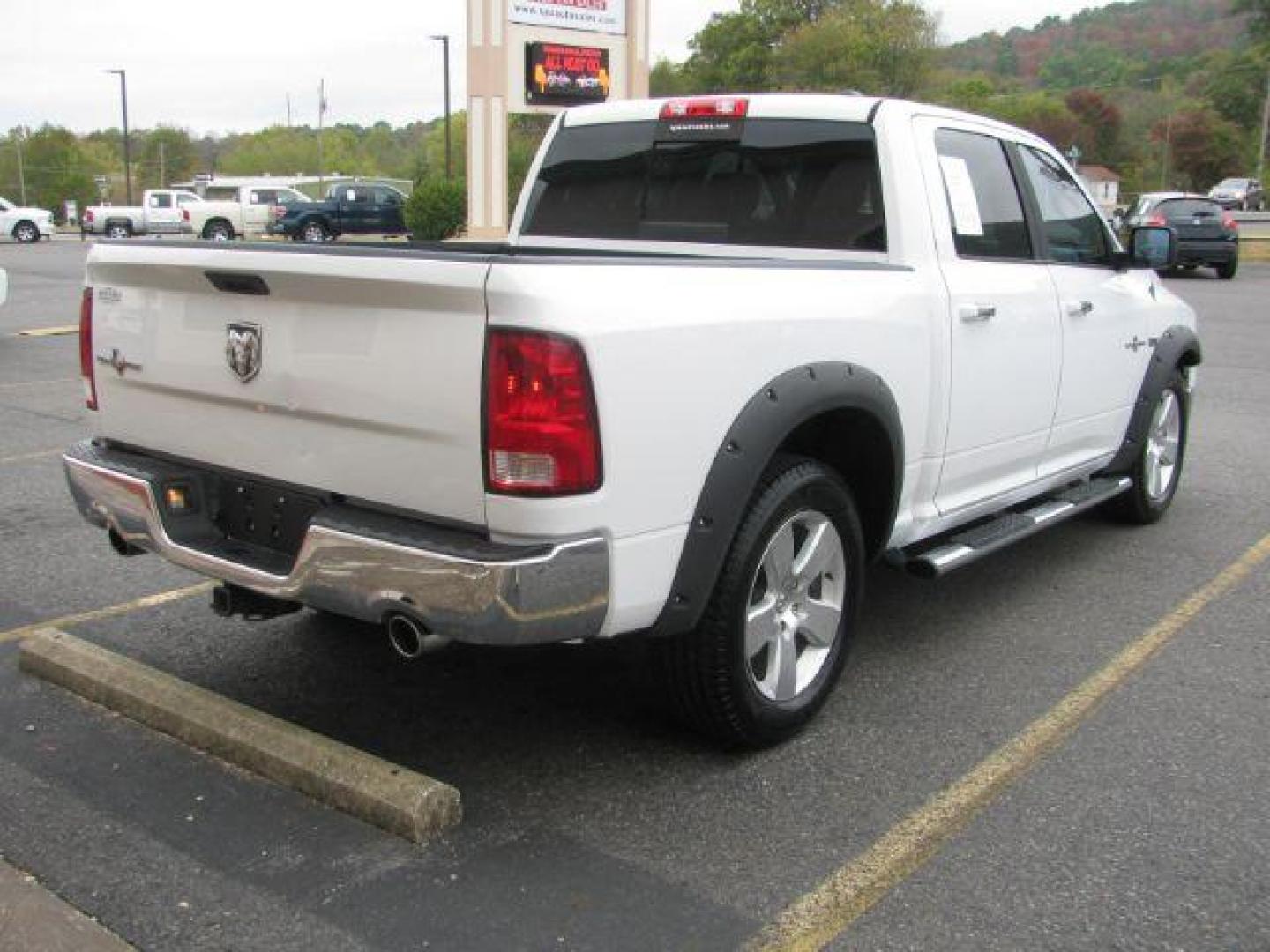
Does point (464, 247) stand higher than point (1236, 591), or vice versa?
point (464, 247)

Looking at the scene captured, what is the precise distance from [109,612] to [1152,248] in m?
4.70

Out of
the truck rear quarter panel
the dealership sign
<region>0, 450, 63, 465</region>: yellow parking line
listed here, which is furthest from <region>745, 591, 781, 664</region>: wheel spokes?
the dealership sign

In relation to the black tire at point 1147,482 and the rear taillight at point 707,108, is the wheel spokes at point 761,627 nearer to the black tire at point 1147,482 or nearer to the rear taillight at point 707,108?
the rear taillight at point 707,108

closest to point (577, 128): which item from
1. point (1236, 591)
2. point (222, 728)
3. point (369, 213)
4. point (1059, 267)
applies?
point (1059, 267)

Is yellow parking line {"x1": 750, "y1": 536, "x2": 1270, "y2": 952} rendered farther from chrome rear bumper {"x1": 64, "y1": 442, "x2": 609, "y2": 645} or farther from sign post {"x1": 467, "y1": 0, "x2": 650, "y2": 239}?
sign post {"x1": 467, "y1": 0, "x2": 650, "y2": 239}

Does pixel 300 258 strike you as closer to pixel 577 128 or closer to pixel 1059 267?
pixel 577 128

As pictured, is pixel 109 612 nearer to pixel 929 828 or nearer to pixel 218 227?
pixel 929 828

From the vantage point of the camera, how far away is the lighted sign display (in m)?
23.8

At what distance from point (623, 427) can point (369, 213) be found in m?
35.3

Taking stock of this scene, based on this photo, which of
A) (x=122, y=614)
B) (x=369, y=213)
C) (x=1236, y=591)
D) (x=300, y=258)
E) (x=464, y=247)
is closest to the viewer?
(x=300, y=258)

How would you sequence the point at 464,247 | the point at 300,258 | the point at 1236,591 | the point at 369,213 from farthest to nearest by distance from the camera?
the point at 369,213
the point at 1236,591
the point at 464,247
the point at 300,258

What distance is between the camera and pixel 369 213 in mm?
36500

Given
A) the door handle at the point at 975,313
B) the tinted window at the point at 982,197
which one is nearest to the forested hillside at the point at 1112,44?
the tinted window at the point at 982,197

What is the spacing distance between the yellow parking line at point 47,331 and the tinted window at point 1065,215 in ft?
40.4
